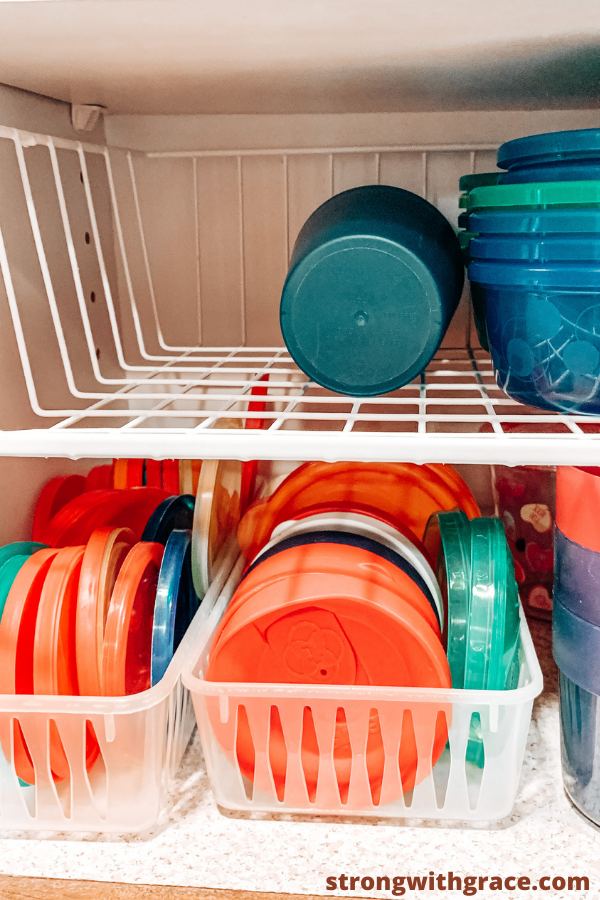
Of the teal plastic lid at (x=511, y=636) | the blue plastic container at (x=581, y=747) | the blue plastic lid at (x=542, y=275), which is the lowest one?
the blue plastic container at (x=581, y=747)

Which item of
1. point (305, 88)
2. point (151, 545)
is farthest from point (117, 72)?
point (151, 545)

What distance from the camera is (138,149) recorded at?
3.55ft

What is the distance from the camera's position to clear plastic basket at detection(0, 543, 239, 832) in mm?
682

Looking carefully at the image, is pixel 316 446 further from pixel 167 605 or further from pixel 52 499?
pixel 52 499

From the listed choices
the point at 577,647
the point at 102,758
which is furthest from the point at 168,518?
the point at 577,647

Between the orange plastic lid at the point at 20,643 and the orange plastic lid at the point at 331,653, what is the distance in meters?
0.19

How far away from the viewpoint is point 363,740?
705 millimetres

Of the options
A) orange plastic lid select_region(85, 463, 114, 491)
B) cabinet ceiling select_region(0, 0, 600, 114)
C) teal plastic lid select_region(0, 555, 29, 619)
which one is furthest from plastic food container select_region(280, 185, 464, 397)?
orange plastic lid select_region(85, 463, 114, 491)

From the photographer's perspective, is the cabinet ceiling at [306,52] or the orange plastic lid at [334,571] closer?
the cabinet ceiling at [306,52]

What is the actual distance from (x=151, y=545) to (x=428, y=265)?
1.39ft

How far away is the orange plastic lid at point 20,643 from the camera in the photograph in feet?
2.29

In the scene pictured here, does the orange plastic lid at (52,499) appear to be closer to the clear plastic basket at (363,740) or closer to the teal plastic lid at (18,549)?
the teal plastic lid at (18,549)

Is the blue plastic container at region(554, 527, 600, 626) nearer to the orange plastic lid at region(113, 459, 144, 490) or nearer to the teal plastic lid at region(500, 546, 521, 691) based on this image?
the teal plastic lid at region(500, 546, 521, 691)

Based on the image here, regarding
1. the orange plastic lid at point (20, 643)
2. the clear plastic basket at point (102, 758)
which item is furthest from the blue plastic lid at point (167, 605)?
the orange plastic lid at point (20, 643)
